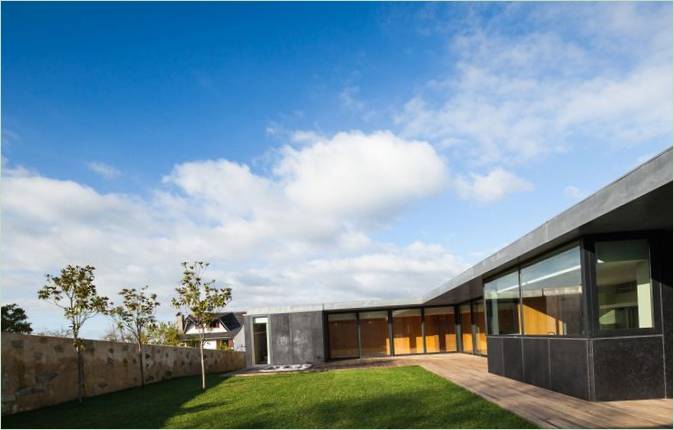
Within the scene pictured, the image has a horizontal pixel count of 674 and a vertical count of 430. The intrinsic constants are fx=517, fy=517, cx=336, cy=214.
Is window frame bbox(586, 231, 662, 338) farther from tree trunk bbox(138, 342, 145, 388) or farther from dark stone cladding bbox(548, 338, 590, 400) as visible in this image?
tree trunk bbox(138, 342, 145, 388)

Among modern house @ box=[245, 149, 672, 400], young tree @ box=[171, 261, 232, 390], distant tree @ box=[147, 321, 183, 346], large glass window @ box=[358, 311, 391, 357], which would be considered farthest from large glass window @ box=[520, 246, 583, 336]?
distant tree @ box=[147, 321, 183, 346]

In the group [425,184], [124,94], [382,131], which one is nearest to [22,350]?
[124,94]

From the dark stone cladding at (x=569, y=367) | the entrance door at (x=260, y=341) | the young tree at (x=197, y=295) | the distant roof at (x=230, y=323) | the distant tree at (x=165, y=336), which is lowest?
the distant roof at (x=230, y=323)

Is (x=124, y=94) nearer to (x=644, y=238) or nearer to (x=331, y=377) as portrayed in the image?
(x=331, y=377)

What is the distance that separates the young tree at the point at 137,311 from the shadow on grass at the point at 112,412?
332cm

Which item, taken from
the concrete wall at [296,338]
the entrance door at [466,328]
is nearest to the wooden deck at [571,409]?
the entrance door at [466,328]

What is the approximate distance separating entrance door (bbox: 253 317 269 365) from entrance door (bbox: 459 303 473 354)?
8758 millimetres

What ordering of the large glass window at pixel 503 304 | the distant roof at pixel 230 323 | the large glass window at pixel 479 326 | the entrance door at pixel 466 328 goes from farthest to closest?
the distant roof at pixel 230 323, the entrance door at pixel 466 328, the large glass window at pixel 479 326, the large glass window at pixel 503 304

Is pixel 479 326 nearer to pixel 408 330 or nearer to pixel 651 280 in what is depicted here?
pixel 408 330

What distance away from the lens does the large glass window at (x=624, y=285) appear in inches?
307

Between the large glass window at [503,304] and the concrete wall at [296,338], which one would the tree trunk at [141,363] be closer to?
the concrete wall at [296,338]

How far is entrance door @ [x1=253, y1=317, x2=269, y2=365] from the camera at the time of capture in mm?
23391

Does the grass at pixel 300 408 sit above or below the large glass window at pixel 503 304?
below

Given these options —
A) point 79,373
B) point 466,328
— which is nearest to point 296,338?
point 466,328
